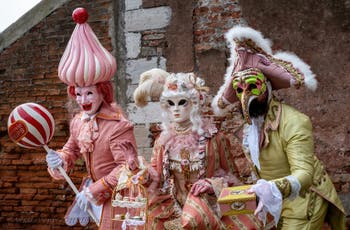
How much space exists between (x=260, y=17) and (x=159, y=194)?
1926mm

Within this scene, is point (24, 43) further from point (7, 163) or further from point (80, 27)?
point (80, 27)

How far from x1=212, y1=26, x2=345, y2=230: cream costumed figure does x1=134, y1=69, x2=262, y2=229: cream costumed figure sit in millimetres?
323

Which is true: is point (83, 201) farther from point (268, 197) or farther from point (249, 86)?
point (268, 197)

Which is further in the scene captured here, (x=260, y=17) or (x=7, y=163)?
(x=7, y=163)

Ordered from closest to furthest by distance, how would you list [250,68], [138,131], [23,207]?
[250,68], [138,131], [23,207]

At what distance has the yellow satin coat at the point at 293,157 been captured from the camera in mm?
3454

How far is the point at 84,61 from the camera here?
14.2 ft

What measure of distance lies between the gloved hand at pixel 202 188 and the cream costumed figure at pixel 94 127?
0.58 metres

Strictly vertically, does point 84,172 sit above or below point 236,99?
below

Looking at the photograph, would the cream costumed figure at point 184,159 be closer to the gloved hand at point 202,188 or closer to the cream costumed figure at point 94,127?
the gloved hand at point 202,188

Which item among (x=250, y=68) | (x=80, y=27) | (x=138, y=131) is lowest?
(x=138, y=131)

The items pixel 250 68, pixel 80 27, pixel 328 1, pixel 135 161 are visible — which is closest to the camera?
pixel 250 68

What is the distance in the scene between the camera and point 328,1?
4883 mm

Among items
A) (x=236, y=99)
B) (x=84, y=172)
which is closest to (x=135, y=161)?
(x=236, y=99)
